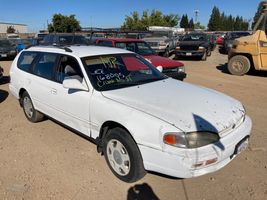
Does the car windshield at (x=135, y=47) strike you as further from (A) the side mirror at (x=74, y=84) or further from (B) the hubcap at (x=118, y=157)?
(B) the hubcap at (x=118, y=157)

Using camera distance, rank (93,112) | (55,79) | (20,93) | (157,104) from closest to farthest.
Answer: (157,104)
(93,112)
(55,79)
(20,93)

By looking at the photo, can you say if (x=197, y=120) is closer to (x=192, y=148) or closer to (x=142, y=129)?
(x=192, y=148)

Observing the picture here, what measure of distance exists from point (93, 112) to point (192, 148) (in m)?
1.45

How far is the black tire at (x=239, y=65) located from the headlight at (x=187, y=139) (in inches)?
362

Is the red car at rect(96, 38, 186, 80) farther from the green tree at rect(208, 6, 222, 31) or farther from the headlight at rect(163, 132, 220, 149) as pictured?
the green tree at rect(208, 6, 222, 31)

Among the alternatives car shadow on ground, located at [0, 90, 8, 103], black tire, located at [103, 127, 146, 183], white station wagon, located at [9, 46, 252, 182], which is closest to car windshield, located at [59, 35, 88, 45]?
car shadow on ground, located at [0, 90, 8, 103]

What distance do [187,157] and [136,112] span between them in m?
0.76

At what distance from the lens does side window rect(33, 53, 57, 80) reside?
4590 mm

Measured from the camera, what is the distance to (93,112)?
3.61 m

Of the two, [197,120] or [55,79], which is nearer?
[197,120]

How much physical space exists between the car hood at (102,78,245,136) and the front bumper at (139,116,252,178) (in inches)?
7.2

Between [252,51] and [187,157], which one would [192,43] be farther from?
[187,157]

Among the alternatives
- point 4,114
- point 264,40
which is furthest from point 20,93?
point 264,40

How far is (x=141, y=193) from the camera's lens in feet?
10.5
